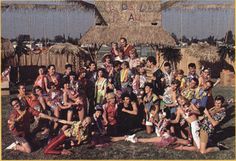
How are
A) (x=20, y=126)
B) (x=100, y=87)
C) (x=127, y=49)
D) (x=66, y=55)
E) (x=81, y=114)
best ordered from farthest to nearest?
(x=66, y=55) → (x=127, y=49) → (x=100, y=87) → (x=81, y=114) → (x=20, y=126)

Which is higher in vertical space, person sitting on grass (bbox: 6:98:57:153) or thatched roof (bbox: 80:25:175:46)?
thatched roof (bbox: 80:25:175:46)

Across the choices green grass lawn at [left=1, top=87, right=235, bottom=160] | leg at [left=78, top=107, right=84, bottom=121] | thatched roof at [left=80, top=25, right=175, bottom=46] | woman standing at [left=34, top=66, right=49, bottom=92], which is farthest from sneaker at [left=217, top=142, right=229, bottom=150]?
woman standing at [left=34, top=66, right=49, bottom=92]

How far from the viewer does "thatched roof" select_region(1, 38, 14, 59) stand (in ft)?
39.4

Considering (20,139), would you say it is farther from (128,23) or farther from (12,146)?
(128,23)

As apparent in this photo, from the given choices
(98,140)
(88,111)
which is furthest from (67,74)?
(98,140)

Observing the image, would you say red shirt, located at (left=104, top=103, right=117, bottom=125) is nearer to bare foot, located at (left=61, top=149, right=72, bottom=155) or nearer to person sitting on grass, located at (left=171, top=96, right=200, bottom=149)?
bare foot, located at (left=61, top=149, right=72, bottom=155)

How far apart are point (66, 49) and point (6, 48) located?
1.44 metres

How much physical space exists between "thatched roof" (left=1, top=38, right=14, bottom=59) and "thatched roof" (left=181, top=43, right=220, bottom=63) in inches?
165

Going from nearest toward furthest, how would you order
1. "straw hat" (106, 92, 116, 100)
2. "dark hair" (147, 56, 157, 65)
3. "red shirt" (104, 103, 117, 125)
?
"red shirt" (104, 103, 117, 125) < "straw hat" (106, 92, 116, 100) < "dark hair" (147, 56, 157, 65)

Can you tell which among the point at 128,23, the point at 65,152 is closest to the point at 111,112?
the point at 65,152

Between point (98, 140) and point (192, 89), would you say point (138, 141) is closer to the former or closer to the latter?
point (98, 140)

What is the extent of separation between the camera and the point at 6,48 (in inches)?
476

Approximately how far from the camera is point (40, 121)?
10.9m

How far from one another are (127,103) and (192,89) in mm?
1516
